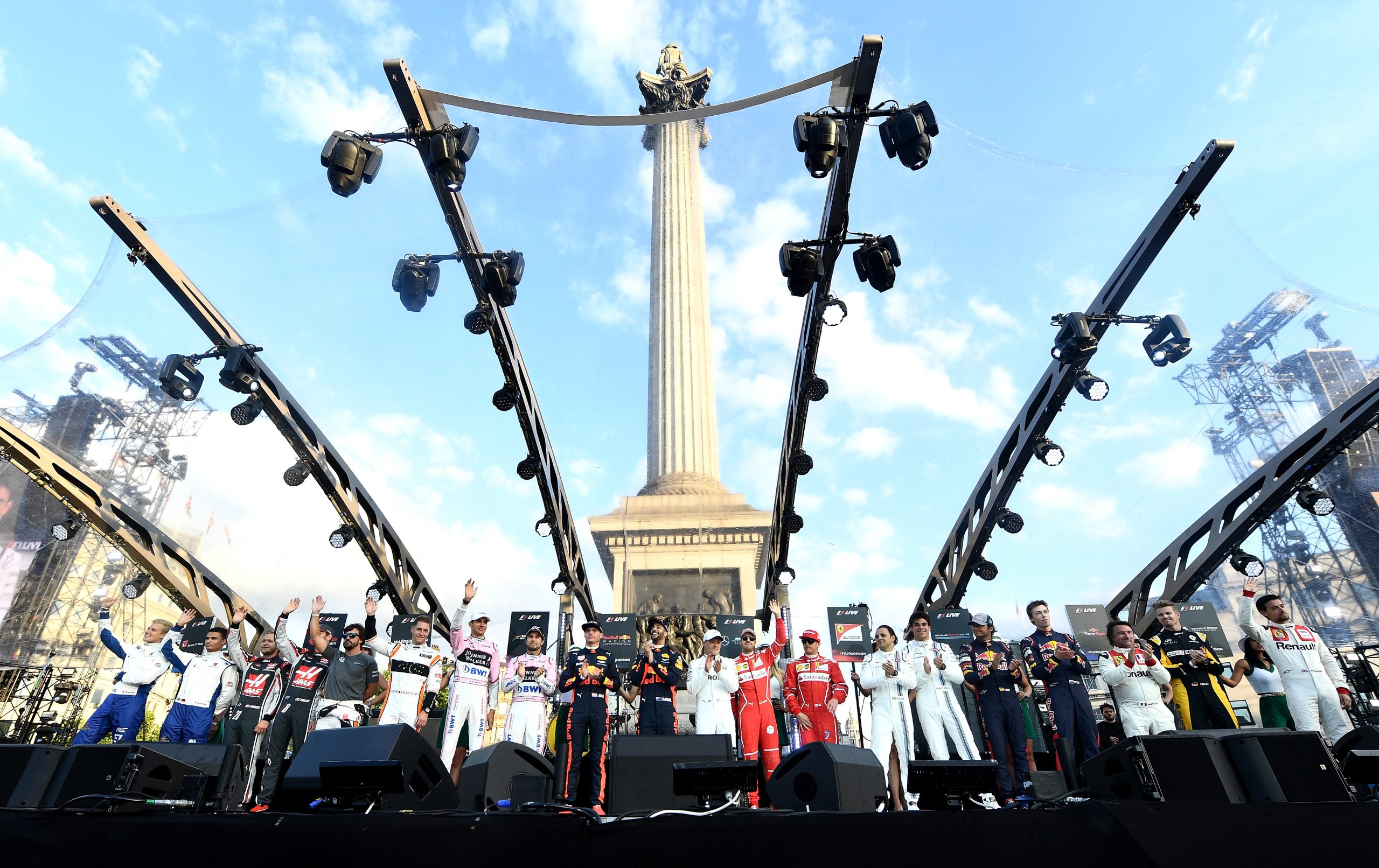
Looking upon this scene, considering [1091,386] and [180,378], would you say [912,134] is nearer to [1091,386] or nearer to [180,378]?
[1091,386]

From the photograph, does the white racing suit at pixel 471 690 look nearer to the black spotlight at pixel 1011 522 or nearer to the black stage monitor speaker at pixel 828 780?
the black stage monitor speaker at pixel 828 780

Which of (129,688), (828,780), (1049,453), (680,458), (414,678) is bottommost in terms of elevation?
(828,780)

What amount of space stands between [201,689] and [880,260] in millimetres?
10633

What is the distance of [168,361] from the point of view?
10.6 meters

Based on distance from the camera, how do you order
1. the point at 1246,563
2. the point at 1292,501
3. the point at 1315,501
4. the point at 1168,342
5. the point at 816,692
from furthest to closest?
the point at 1292,501, the point at 1246,563, the point at 1315,501, the point at 1168,342, the point at 816,692

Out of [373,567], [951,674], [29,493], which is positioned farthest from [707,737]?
[29,493]

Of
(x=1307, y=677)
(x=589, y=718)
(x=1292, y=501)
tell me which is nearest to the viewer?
(x=1307, y=677)

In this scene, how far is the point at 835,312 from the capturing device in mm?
10547

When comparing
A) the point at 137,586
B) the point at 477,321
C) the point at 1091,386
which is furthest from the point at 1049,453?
the point at 137,586

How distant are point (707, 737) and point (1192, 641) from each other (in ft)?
23.1

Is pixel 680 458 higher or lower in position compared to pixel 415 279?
higher

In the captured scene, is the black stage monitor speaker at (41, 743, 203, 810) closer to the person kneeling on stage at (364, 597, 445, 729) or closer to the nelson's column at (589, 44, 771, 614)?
the person kneeling on stage at (364, 597, 445, 729)

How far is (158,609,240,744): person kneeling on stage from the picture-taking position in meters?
8.62

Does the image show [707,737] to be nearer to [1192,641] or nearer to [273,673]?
[1192,641]
